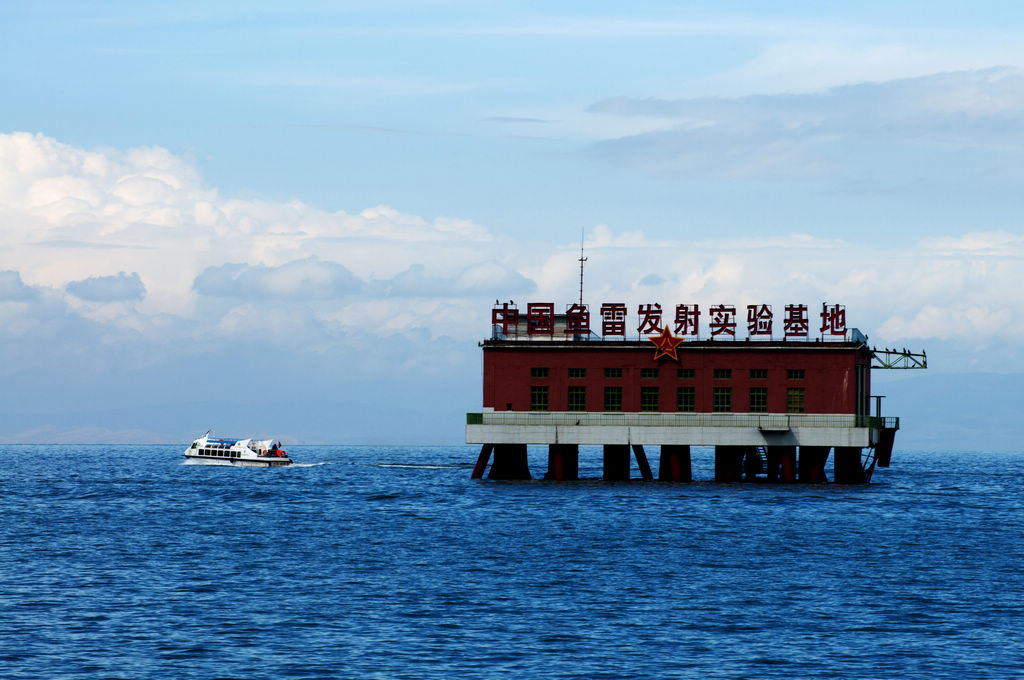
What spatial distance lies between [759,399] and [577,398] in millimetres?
12530

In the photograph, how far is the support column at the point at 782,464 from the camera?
314 ft

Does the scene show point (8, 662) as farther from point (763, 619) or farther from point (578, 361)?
point (578, 361)

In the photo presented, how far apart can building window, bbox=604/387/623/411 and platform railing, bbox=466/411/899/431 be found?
2.83ft

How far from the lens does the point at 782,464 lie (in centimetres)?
9612

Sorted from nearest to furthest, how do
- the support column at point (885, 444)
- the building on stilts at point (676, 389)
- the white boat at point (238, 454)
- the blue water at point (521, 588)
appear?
the blue water at point (521, 588) < the building on stilts at point (676, 389) < the support column at point (885, 444) < the white boat at point (238, 454)

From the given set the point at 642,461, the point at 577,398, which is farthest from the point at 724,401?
the point at 577,398

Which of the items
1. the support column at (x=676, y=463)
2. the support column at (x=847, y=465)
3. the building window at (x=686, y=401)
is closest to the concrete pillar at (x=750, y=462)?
the support column at (x=847, y=465)

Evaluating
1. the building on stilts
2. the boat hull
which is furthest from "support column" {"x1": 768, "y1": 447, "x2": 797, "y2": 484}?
the boat hull

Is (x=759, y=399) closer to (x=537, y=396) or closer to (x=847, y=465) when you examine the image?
(x=847, y=465)

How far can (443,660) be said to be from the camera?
125ft

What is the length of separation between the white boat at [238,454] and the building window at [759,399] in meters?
66.0

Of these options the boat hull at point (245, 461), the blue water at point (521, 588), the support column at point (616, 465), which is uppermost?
the support column at point (616, 465)

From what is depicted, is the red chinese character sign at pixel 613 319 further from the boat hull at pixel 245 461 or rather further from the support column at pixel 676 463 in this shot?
the boat hull at pixel 245 461

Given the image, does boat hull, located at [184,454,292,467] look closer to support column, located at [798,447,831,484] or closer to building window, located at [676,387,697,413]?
building window, located at [676,387,697,413]
